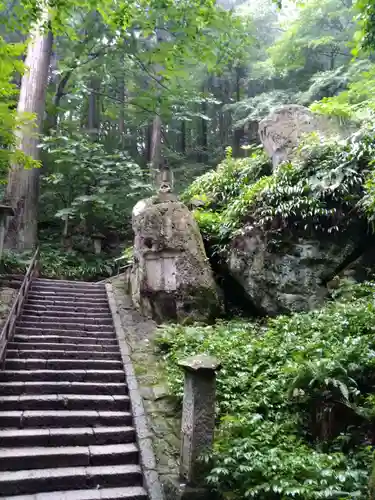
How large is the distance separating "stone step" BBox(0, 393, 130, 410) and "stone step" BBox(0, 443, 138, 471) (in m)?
0.81

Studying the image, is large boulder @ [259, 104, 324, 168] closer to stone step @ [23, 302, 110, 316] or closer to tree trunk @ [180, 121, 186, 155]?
stone step @ [23, 302, 110, 316]

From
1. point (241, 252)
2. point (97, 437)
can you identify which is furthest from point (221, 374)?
point (241, 252)

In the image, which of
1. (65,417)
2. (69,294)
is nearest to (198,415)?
(65,417)

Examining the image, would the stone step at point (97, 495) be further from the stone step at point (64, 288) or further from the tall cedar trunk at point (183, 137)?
the tall cedar trunk at point (183, 137)

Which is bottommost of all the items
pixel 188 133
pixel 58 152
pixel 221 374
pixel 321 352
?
pixel 221 374

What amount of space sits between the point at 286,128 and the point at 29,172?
8.47 m

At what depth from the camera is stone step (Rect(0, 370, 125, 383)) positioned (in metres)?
7.04

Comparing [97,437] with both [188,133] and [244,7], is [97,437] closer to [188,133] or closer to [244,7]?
[188,133]

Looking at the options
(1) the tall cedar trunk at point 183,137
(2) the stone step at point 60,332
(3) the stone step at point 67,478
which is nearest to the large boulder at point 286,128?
(2) the stone step at point 60,332

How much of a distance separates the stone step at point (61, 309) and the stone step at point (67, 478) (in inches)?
190

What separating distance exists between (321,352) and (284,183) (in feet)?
17.8

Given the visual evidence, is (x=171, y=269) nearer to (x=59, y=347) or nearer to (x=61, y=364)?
(x=59, y=347)

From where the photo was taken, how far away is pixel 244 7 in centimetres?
2545

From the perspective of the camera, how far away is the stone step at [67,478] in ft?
16.7
